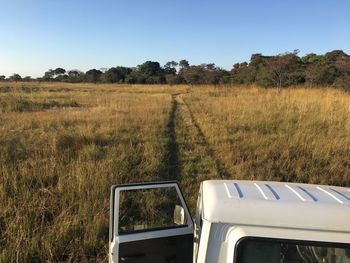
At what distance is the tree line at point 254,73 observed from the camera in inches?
1172

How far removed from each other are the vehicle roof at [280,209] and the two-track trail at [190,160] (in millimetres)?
3047

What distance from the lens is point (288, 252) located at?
1741 mm

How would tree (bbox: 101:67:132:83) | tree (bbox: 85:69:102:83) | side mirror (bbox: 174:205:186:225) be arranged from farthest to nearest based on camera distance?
tree (bbox: 85:69:102:83) → tree (bbox: 101:67:132:83) → side mirror (bbox: 174:205:186:225)

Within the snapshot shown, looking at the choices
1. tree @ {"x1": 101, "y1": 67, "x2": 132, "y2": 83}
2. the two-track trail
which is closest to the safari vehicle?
the two-track trail

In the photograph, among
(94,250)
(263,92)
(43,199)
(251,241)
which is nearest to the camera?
(251,241)

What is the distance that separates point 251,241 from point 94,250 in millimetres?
2653

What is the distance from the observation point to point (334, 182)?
255 inches

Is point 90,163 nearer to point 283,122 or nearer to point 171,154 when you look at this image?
point 171,154

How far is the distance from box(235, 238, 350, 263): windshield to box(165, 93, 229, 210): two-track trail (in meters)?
3.18

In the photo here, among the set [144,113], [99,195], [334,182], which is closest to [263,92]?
[144,113]

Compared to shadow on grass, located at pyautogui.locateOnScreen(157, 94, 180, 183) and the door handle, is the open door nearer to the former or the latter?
the door handle

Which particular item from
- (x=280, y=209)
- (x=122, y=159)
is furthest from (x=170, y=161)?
(x=280, y=209)

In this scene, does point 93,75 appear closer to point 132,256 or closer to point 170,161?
point 170,161

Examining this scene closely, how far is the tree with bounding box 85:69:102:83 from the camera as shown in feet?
274
